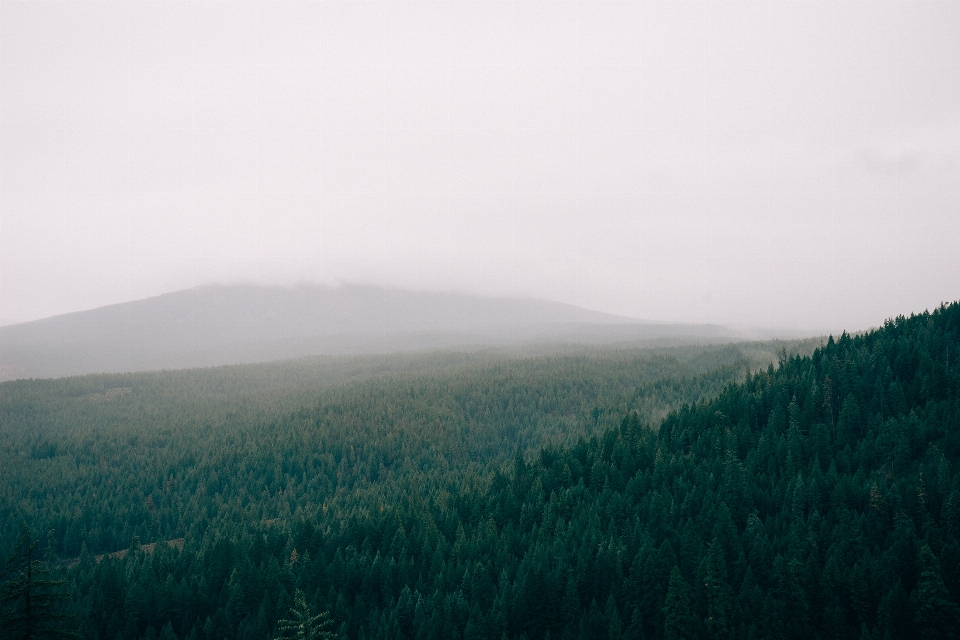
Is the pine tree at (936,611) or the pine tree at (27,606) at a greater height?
the pine tree at (27,606)

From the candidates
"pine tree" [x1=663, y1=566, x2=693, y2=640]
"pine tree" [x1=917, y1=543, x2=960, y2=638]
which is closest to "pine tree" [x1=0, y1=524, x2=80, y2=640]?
"pine tree" [x1=663, y1=566, x2=693, y2=640]

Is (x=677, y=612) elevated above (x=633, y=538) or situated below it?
below

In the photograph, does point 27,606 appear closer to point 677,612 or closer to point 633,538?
point 677,612

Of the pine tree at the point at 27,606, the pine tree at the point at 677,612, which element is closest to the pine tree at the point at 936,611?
the pine tree at the point at 677,612

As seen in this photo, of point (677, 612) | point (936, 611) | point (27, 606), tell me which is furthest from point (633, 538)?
point (27, 606)

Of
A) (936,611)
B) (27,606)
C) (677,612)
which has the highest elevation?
(27,606)

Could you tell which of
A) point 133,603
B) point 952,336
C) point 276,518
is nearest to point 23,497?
point 276,518

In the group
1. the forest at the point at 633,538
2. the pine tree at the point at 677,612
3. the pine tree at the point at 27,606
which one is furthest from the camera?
the forest at the point at 633,538

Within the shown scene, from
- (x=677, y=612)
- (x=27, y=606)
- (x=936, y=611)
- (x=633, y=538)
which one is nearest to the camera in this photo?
(x=27, y=606)

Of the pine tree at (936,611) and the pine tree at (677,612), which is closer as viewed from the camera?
the pine tree at (936,611)

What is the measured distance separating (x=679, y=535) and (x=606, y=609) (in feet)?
74.2

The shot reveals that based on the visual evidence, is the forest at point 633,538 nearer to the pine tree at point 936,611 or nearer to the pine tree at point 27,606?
the pine tree at point 936,611

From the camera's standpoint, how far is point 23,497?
6398 inches

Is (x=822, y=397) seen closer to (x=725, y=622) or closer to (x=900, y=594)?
(x=900, y=594)
